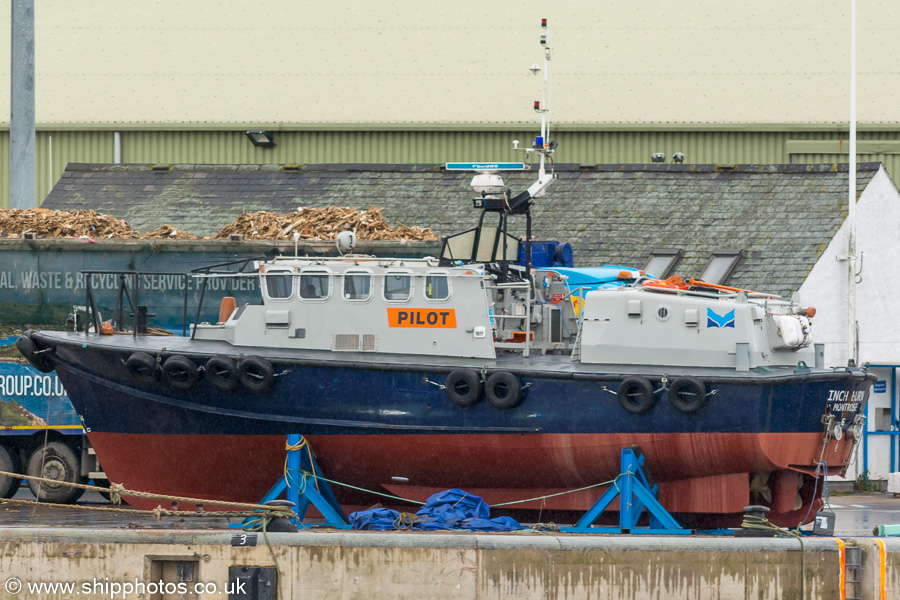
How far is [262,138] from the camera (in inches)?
1003

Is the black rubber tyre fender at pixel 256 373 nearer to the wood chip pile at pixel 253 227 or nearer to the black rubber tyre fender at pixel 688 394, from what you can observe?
the black rubber tyre fender at pixel 688 394

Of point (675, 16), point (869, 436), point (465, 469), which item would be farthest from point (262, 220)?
point (675, 16)

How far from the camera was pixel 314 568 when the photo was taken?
1016cm

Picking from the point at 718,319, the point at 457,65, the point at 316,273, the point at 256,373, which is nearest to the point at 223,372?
the point at 256,373

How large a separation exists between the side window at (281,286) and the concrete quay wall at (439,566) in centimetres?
346

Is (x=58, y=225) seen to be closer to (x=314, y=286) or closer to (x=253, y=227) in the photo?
(x=253, y=227)

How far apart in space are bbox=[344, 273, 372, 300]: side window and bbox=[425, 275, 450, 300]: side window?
2.10ft

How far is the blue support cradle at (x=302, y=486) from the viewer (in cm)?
1266

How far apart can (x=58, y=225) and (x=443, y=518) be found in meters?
8.53

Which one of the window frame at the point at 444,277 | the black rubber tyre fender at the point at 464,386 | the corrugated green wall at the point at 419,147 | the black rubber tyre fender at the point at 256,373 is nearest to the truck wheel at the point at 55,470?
the black rubber tyre fender at the point at 256,373

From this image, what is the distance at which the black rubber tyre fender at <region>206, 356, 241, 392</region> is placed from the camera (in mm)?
12648

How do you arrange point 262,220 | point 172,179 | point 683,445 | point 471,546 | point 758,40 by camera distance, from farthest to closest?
point 758,40
point 172,179
point 262,220
point 683,445
point 471,546

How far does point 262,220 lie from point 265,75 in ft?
33.8

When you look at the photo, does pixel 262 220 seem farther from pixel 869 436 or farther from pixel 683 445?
pixel 869 436
